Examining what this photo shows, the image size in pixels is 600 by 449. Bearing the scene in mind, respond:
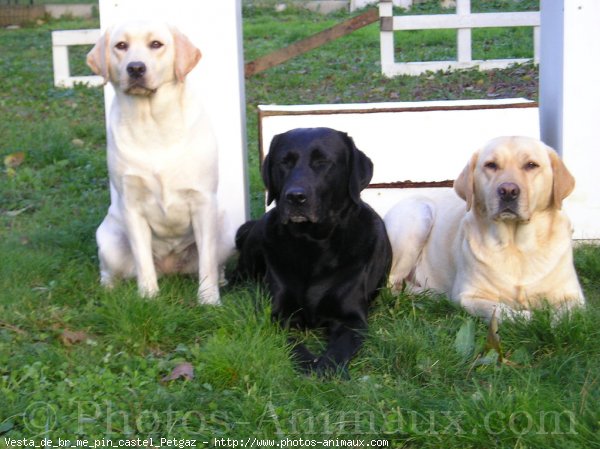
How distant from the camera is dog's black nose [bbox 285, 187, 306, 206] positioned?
12.9 feet

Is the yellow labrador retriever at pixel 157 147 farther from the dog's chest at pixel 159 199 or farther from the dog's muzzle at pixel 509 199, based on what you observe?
the dog's muzzle at pixel 509 199

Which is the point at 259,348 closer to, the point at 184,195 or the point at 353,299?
the point at 353,299

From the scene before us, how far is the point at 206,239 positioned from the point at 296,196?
694mm

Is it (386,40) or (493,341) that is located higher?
(386,40)

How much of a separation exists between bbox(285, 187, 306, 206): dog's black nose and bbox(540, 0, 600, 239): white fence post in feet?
6.58

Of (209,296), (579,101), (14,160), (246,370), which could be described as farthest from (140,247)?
(14,160)

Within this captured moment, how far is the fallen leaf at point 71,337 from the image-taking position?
3.81m

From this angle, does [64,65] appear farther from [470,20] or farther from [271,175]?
[271,175]

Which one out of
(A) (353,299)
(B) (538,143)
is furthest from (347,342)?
(B) (538,143)

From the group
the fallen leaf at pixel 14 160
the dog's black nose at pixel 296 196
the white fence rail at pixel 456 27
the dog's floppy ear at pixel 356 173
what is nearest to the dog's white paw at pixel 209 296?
the dog's black nose at pixel 296 196

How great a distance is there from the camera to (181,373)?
3.49 meters

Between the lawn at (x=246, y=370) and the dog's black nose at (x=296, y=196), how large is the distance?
1.58ft

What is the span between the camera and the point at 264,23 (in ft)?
53.8

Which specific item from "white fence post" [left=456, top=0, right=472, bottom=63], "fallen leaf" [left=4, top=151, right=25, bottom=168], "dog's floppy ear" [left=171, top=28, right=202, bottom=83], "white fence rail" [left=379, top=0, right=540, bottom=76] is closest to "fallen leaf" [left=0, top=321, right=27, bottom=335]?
"dog's floppy ear" [left=171, top=28, right=202, bottom=83]
